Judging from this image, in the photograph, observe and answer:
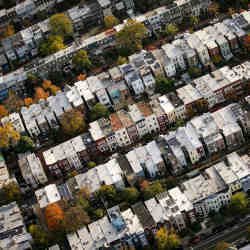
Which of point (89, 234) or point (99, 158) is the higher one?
point (99, 158)

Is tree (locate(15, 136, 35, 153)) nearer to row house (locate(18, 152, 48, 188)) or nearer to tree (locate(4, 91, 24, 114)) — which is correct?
row house (locate(18, 152, 48, 188))

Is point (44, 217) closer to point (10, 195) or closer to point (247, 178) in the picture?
point (10, 195)

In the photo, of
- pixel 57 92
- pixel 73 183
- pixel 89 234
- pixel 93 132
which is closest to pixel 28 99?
pixel 57 92

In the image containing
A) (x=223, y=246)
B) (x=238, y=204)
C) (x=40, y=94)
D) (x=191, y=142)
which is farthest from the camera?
(x=40, y=94)

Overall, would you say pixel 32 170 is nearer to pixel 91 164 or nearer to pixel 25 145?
pixel 25 145

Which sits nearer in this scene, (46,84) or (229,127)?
(229,127)

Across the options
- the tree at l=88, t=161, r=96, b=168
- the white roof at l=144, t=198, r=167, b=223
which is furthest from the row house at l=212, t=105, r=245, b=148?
the tree at l=88, t=161, r=96, b=168

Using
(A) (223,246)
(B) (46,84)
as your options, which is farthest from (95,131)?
(A) (223,246)
